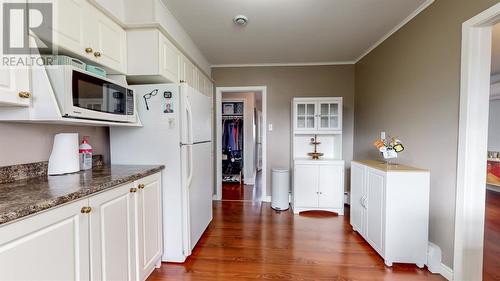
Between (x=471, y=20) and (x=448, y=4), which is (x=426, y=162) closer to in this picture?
(x=471, y=20)

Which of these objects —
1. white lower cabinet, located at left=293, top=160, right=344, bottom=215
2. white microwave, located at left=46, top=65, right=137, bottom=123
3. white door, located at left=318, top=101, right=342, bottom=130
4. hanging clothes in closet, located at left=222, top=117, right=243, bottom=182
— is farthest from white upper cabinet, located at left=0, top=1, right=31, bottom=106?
hanging clothes in closet, located at left=222, top=117, right=243, bottom=182

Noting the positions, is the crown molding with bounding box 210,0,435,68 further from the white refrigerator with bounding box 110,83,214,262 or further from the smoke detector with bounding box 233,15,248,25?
the white refrigerator with bounding box 110,83,214,262

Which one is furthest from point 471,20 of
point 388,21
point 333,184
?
point 333,184

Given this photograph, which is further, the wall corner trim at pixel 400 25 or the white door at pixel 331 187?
the white door at pixel 331 187

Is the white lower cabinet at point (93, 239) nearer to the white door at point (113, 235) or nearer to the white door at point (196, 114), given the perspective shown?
the white door at point (113, 235)

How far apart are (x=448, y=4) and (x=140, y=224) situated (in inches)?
117

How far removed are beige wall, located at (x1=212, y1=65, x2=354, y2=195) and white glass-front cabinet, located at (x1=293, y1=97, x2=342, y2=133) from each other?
0.29 m

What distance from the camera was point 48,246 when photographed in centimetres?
91

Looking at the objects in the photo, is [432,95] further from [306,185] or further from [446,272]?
[306,185]

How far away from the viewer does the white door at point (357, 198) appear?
2391 mm

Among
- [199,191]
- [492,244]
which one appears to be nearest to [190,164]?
[199,191]

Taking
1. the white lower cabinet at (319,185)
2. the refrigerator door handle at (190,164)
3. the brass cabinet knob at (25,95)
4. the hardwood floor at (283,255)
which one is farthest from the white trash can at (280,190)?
the brass cabinet knob at (25,95)

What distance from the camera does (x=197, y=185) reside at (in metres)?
2.26

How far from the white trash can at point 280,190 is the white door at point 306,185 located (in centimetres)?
19
